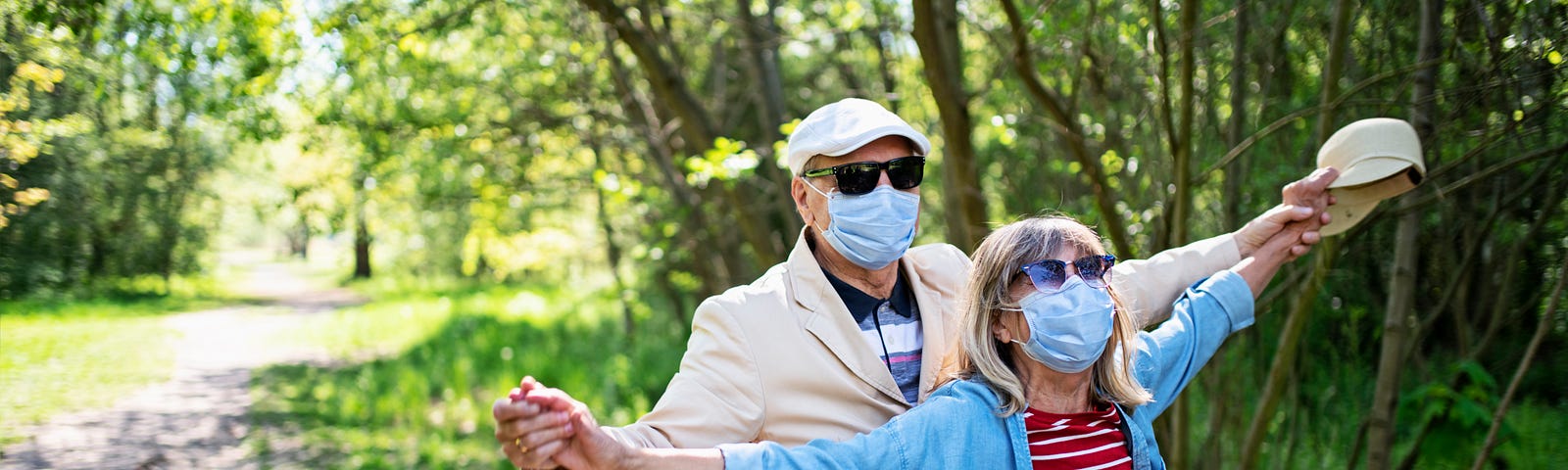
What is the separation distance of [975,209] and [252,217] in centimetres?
734

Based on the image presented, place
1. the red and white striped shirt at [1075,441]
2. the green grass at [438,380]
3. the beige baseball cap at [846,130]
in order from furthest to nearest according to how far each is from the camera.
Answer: the green grass at [438,380]
the beige baseball cap at [846,130]
the red and white striped shirt at [1075,441]

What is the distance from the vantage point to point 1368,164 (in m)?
2.67

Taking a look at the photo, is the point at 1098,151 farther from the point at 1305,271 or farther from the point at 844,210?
the point at 844,210

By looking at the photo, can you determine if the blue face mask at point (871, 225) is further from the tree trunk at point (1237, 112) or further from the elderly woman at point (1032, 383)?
the tree trunk at point (1237, 112)

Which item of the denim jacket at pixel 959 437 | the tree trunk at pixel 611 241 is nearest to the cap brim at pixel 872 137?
the denim jacket at pixel 959 437

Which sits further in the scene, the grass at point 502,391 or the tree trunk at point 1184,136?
the grass at point 502,391

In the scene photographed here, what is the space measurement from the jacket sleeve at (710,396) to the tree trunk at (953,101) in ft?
8.50

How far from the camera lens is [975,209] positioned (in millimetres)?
5270

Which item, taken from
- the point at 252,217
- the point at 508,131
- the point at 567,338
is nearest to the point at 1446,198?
the point at 508,131

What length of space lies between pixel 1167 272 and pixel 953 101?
2326 millimetres

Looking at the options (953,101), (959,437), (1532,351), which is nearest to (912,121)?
(953,101)

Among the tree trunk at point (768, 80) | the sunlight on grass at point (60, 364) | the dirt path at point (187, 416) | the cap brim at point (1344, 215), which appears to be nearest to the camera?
the cap brim at point (1344, 215)

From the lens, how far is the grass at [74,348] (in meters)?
4.72

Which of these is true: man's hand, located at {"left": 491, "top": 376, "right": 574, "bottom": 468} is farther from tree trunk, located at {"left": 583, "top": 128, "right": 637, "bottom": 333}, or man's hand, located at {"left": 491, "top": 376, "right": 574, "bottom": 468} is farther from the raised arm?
tree trunk, located at {"left": 583, "top": 128, "right": 637, "bottom": 333}
